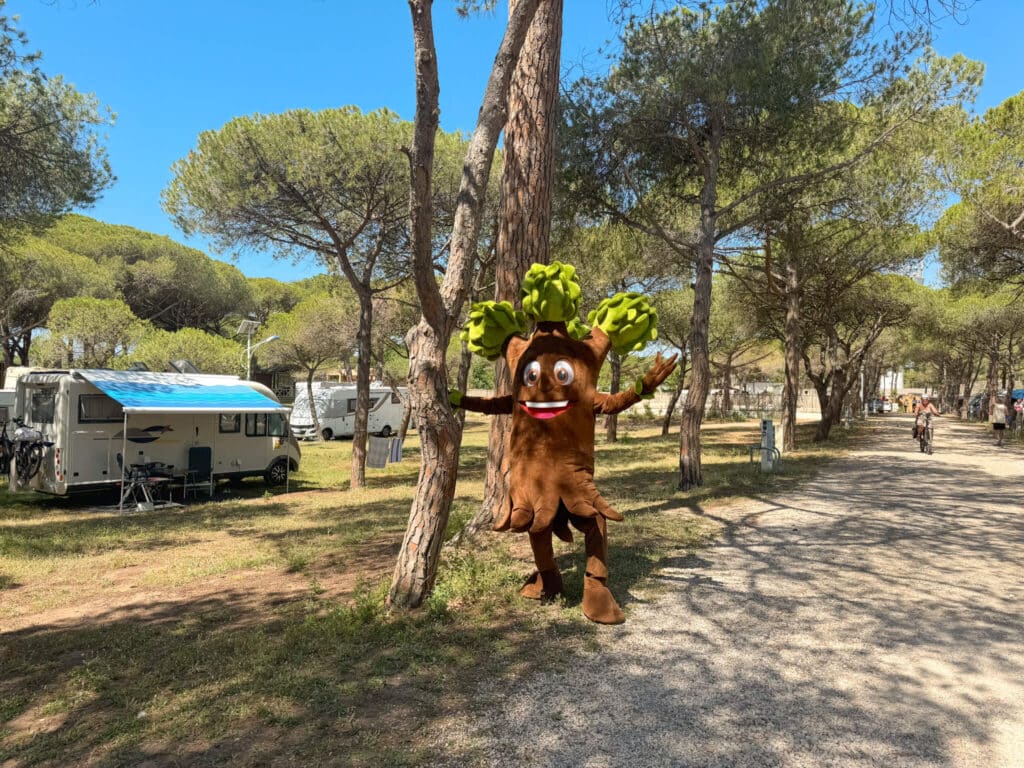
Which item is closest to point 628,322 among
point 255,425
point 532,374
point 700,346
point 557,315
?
point 557,315

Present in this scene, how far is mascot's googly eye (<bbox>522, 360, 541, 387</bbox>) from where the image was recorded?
4.22m

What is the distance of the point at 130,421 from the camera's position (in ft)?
34.0

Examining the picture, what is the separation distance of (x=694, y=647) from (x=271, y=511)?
7.81m

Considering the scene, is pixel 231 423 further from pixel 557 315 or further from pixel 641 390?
pixel 641 390

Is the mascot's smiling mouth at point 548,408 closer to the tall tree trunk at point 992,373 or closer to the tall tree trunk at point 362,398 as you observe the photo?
the tall tree trunk at point 362,398

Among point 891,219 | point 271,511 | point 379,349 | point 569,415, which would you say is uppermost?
point 891,219

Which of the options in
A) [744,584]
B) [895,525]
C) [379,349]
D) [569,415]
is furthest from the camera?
[379,349]

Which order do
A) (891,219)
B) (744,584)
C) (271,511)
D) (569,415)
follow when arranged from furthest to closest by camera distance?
(891,219), (271,511), (744,584), (569,415)

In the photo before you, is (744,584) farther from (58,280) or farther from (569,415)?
(58,280)

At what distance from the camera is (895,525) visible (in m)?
7.18

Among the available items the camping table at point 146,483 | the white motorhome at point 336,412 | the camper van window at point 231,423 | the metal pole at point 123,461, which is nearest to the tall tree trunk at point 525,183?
the metal pole at point 123,461

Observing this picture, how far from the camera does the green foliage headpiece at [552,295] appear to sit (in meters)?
4.27

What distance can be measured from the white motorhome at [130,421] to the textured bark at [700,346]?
7.21m

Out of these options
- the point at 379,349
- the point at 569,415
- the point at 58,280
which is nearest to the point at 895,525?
the point at 569,415
